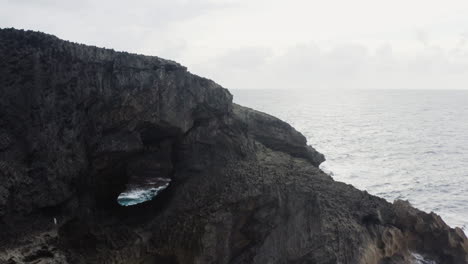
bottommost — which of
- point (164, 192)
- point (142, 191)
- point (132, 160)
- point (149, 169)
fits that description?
point (142, 191)

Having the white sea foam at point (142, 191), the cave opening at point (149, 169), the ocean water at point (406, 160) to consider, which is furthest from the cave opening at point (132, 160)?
the ocean water at point (406, 160)

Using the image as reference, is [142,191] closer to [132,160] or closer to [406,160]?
[132,160]

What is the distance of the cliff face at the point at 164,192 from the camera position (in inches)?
611

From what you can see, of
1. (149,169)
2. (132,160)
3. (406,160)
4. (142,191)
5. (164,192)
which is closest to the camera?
(164,192)

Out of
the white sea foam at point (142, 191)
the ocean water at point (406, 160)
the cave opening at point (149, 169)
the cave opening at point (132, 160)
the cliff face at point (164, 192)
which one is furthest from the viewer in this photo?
the ocean water at point (406, 160)

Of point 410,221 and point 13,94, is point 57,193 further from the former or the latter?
point 410,221

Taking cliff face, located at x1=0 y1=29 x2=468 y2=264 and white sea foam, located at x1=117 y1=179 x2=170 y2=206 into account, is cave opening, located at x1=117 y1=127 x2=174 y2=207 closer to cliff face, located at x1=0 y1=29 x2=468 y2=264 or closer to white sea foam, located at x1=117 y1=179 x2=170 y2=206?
white sea foam, located at x1=117 y1=179 x2=170 y2=206

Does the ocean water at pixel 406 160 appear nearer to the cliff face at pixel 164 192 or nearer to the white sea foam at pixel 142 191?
the cliff face at pixel 164 192

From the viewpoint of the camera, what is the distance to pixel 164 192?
74.1 ft

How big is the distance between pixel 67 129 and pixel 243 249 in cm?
1131

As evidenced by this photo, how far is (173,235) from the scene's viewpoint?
19.4 m

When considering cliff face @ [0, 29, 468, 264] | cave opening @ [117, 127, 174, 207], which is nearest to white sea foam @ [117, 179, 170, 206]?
cave opening @ [117, 127, 174, 207]

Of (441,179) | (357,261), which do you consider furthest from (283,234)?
(441,179)

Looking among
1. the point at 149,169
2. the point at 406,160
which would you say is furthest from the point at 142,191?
the point at 406,160
